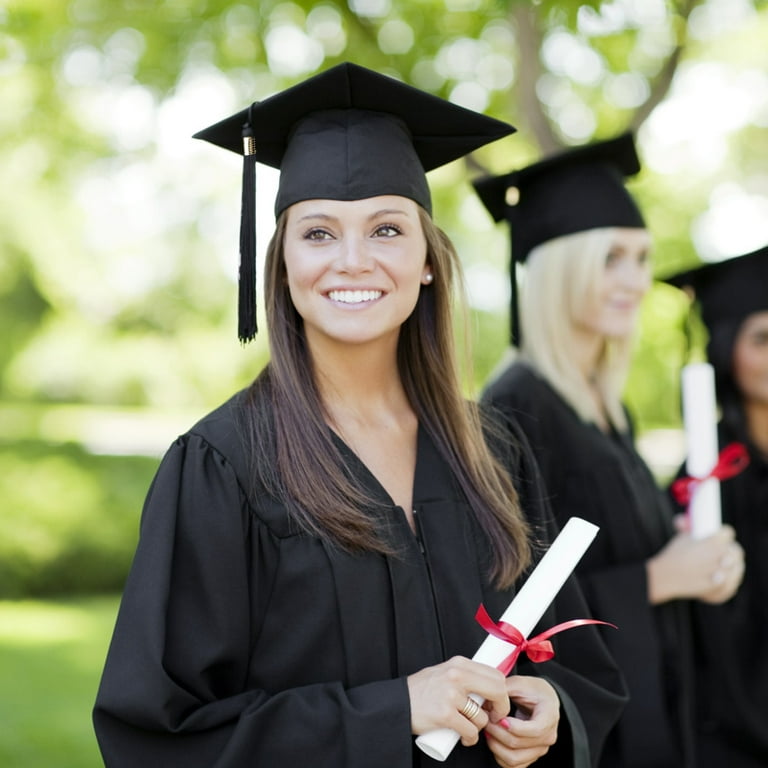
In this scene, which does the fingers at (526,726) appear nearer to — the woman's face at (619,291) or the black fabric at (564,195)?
the woman's face at (619,291)

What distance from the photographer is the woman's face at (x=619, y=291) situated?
11.1ft

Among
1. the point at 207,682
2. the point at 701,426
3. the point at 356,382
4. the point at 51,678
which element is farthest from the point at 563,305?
the point at 51,678

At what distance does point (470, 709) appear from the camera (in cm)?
191

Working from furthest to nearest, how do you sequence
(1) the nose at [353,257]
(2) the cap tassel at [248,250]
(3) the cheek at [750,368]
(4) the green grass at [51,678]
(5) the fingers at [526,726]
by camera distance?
(4) the green grass at [51,678]
(3) the cheek at [750,368]
(2) the cap tassel at [248,250]
(1) the nose at [353,257]
(5) the fingers at [526,726]

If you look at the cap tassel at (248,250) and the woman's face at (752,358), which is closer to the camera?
the cap tassel at (248,250)

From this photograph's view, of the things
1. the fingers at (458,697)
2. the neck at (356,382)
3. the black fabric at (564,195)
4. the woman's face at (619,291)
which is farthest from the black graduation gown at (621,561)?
the fingers at (458,697)

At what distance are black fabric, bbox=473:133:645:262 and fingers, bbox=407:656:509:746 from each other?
1.81 meters

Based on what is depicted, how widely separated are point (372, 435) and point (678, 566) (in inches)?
51.0

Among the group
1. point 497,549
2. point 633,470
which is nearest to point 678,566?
point 633,470

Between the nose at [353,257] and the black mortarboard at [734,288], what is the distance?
7.14ft

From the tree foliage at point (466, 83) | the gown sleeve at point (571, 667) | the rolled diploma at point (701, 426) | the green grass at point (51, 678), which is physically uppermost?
the tree foliage at point (466, 83)

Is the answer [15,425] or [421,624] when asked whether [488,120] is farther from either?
[15,425]

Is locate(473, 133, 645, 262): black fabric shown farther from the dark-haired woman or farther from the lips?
the lips

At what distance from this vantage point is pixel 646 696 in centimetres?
316
